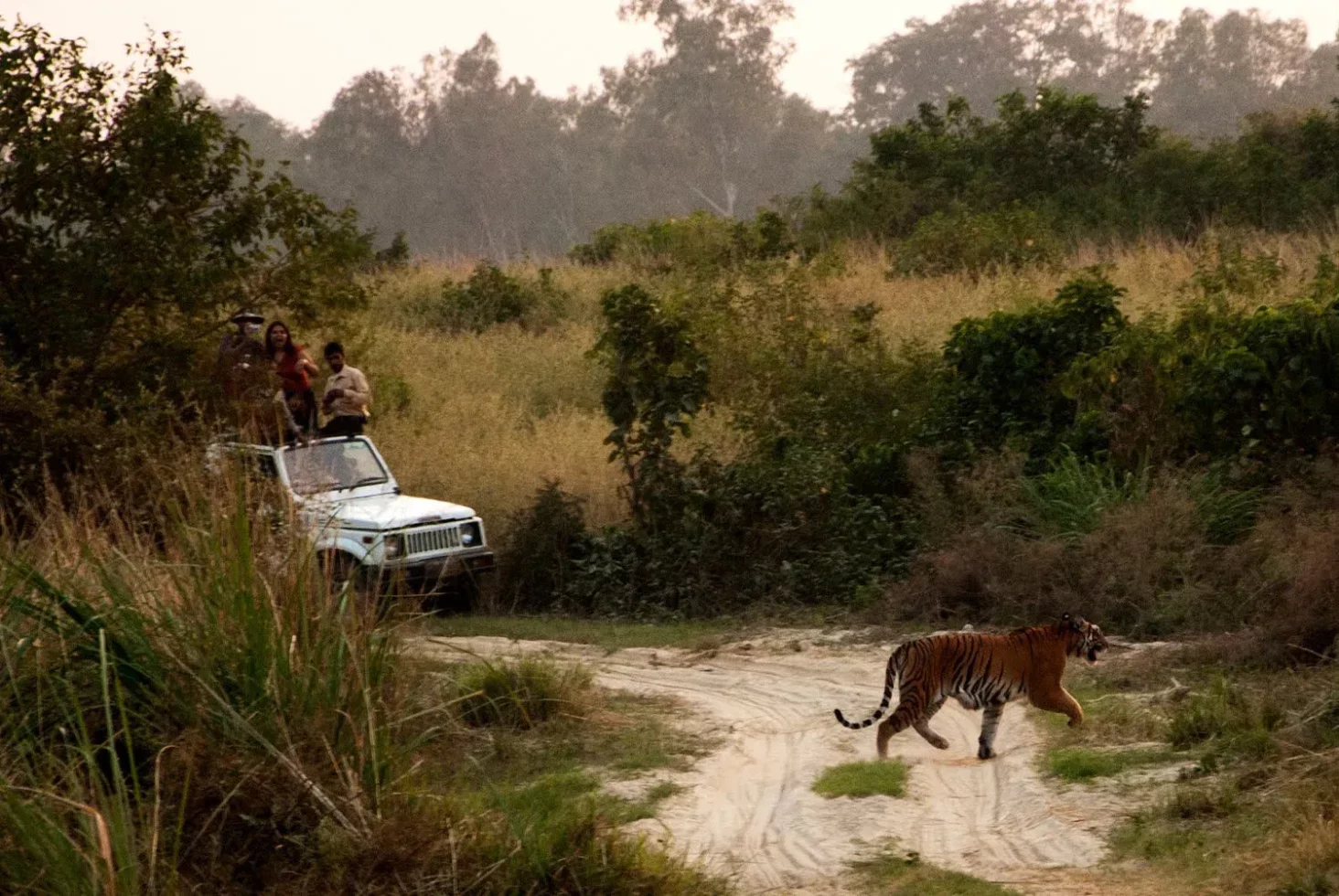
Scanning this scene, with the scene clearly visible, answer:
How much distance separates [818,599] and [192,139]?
781 cm

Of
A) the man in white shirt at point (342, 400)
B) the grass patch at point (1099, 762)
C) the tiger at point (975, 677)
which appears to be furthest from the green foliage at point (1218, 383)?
the man in white shirt at point (342, 400)

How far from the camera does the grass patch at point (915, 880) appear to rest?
7.66 metres

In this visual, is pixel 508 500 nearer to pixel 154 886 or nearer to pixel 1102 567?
pixel 1102 567

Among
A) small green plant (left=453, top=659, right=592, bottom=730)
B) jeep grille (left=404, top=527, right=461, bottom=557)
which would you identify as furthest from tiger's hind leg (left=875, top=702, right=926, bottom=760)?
jeep grille (left=404, top=527, right=461, bottom=557)

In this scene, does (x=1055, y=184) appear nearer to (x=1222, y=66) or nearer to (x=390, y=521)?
(x=390, y=521)

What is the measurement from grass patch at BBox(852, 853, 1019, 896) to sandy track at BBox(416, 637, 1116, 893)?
0.34 ft

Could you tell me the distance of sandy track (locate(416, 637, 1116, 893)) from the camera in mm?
8148

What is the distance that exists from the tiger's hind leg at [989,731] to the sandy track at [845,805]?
66mm

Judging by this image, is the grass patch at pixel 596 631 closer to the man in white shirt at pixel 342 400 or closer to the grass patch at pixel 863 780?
the man in white shirt at pixel 342 400

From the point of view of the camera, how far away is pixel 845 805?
9.04 m

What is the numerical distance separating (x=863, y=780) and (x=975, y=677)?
875mm

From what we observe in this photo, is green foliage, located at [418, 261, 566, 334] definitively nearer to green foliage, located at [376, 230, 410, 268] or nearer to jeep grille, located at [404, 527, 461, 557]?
green foliage, located at [376, 230, 410, 268]

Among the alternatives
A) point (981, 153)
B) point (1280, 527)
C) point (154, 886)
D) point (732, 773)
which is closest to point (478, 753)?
point (732, 773)

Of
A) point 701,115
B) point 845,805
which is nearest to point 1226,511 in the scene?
point 845,805
